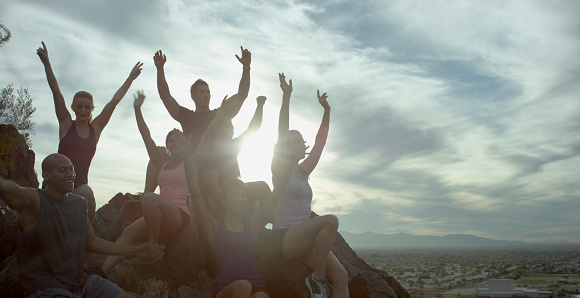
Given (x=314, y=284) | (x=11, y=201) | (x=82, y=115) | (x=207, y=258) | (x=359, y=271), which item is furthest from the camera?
(x=359, y=271)

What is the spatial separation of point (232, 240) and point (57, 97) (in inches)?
126

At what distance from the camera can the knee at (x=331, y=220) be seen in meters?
5.75

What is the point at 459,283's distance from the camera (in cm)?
6981

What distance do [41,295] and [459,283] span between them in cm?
7489

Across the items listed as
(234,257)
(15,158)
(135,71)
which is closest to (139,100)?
(135,71)

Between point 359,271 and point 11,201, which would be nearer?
point 11,201

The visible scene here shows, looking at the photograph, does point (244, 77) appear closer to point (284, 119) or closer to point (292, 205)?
point (284, 119)

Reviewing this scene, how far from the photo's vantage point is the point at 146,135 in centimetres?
662

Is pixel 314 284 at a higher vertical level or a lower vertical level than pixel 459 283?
higher

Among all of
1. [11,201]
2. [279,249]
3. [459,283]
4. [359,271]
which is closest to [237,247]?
[279,249]

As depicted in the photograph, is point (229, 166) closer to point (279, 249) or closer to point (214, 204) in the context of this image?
point (214, 204)

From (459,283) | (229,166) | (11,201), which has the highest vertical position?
(229,166)

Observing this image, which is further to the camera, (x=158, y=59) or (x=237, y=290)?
(x=158, y=59)

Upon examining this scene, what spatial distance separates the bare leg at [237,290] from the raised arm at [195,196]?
0.78 metres
